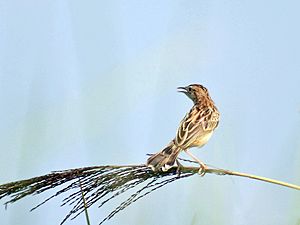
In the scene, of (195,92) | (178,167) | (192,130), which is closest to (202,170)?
(178,167)

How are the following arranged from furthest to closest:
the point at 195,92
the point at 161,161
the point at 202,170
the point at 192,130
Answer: the point at 195,92, the point at 192,130, the point at 161,161, the point at 202,170

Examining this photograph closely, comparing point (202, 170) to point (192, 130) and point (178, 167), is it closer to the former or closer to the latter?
point (178, 167)

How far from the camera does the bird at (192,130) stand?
147 centimetres

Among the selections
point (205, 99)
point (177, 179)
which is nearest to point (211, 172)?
point (177, 179)

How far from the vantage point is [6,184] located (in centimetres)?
123

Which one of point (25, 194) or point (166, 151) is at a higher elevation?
point (166, 151)

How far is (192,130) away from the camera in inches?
88.4

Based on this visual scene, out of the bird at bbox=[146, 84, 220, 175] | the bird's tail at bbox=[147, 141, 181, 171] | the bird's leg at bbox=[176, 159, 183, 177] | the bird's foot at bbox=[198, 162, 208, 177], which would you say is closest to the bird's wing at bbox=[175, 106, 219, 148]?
the bird at bbox=[146, 84, 220, 175]

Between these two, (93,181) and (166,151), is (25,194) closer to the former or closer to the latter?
(93,181)

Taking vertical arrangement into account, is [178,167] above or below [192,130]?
below

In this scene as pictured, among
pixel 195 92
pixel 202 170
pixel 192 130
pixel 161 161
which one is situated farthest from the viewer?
pixel 195 92

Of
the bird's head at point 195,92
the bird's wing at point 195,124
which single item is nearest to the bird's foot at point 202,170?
the bird's wing at point 195,124

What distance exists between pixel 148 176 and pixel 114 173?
11cm

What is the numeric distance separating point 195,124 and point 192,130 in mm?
85
